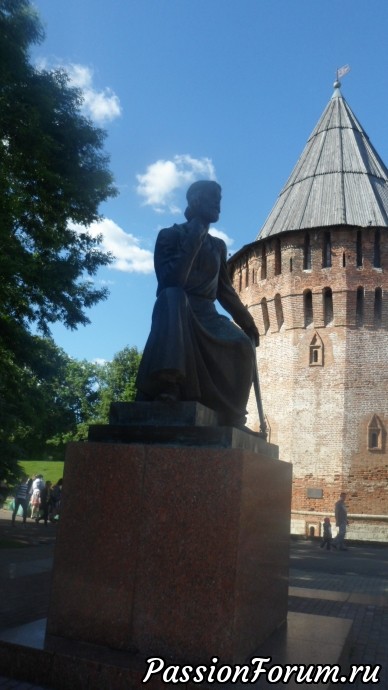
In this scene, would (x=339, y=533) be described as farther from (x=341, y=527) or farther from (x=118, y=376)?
(x=118, y=376)

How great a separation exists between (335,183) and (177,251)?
2702 cm

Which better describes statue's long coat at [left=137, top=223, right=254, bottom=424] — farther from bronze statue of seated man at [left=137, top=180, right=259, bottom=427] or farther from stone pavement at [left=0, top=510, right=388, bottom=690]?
stone pavement at [left=0, top=510, right=388, bottom=690]

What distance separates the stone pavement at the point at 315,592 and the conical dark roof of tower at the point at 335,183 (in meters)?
17.7

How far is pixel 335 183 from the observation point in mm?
29109

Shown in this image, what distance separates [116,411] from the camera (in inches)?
146

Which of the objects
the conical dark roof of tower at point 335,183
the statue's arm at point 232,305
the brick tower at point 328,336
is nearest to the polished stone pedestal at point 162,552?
the statue's arm at point 232,305

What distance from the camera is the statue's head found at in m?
4.30

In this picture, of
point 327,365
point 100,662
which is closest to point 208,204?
point 100,662

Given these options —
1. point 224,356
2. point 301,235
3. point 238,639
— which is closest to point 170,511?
point 238,639

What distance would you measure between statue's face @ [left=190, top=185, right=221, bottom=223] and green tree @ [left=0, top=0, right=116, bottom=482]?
6.52 meters

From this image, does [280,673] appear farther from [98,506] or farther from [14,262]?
[14,262]

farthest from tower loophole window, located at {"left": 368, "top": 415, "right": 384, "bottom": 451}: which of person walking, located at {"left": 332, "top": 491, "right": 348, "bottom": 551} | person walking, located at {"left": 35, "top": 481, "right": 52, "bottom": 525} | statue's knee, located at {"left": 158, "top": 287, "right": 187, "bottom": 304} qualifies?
statue's knee, located at {"left": 158, "top": 287, "right": 187, "bottom": 304}

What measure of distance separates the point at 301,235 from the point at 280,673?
2545 centimetres

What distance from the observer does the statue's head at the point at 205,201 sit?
4.30m
